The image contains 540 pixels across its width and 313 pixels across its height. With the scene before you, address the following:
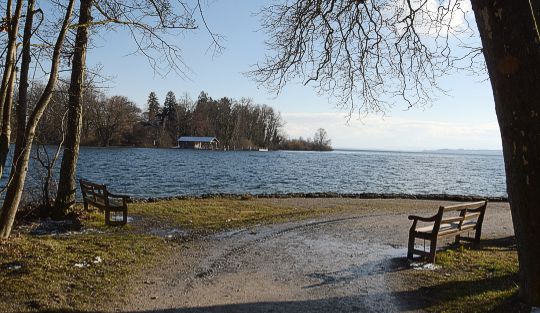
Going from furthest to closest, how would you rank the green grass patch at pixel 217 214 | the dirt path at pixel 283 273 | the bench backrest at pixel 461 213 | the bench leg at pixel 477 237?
the green grass patch at pixel 217 214, the bench leg at pixel 477 237, the bench backrest at pixel 461 213, the dirt path at pixel 283 273

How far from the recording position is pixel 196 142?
115562 mm

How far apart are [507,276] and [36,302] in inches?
281

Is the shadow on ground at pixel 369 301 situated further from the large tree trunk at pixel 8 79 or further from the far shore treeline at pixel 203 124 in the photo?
the far shore treeline at pixel 203 124

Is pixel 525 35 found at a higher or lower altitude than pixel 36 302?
higher

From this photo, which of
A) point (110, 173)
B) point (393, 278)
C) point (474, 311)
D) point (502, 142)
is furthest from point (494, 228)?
point (110, 173)

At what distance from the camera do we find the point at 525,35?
489 centimetres

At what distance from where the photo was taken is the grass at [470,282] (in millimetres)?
6410

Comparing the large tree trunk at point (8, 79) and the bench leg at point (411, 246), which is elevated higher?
the large tree trunk at point (8, 79)

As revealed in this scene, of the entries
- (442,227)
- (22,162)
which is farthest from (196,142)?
(442,227)

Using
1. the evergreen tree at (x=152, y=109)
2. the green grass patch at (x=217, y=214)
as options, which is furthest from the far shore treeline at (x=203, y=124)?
the green grass patch at (x=217, y=214)

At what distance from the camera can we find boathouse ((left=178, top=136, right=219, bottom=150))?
11475 centimetres

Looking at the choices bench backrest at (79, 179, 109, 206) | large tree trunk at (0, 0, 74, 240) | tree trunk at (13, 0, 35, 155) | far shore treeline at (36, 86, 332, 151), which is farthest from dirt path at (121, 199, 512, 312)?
far shore treeline at (36, 86, 332, 151)

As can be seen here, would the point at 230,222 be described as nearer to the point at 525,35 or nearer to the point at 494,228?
the point at 494,228

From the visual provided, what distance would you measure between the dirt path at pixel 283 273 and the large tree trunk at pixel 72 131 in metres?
4.39
